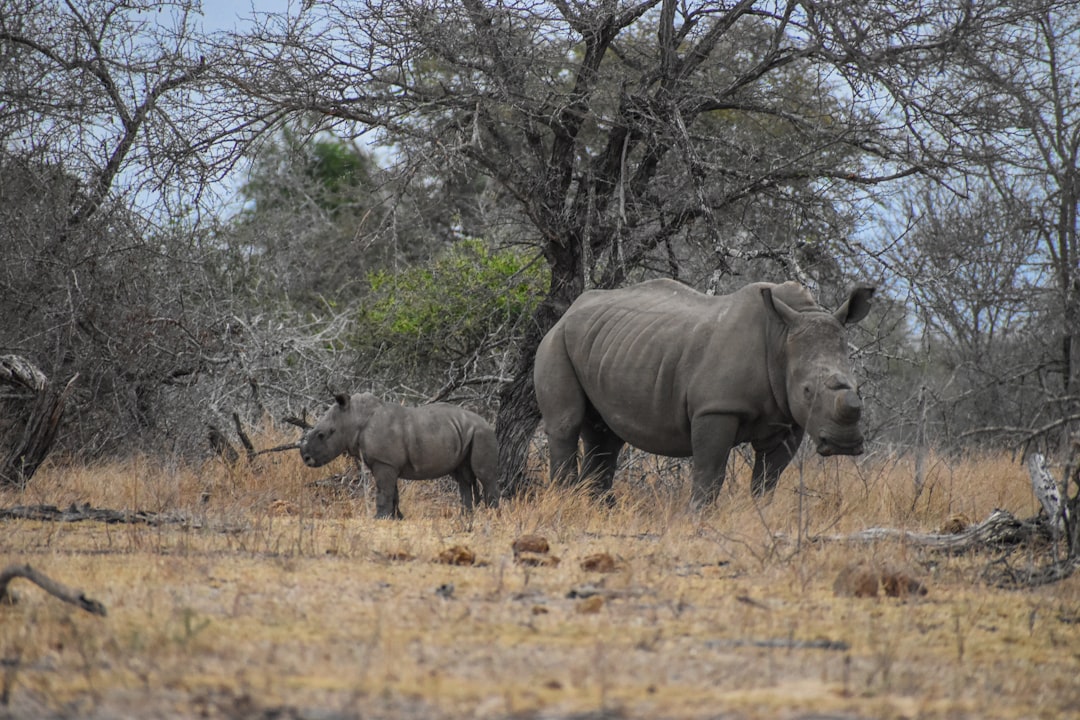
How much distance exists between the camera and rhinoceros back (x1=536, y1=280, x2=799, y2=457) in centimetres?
716

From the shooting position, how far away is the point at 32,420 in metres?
8.03

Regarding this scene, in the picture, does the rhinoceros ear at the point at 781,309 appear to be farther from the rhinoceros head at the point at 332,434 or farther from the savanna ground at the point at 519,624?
the rhinoceros head at the point at 332,434

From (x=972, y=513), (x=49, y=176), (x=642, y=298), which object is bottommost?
(x=972, y=513)

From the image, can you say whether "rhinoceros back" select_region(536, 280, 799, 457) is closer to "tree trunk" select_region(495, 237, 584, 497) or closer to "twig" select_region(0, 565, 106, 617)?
"tree trunk" select_region(495, 237, 584, 497)

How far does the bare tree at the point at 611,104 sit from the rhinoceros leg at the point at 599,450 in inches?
41.9

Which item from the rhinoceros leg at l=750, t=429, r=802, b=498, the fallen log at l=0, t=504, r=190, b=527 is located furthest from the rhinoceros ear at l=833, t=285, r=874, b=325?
the fallen log at l=0, t=504, r=190, b=527

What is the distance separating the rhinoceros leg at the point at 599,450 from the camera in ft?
28.5

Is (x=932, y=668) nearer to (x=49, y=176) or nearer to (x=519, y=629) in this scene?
(x=519, y=629)

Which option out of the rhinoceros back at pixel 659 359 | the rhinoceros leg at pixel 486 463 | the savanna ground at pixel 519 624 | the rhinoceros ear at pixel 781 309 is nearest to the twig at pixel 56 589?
the savanna ground at pixel 519 624

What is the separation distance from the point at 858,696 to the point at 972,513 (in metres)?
4.84

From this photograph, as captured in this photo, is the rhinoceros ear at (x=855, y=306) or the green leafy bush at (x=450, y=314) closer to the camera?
the rhinoceros ear at (x=855, y=306)

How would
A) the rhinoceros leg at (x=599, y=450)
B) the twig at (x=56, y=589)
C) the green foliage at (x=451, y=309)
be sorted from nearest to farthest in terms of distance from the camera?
the twig at (x=56, y=589)
the rhinoceros leg at (x=599, y=450)
the green foliage at (x=451, y=309)

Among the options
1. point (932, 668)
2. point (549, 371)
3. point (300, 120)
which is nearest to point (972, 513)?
point (549, 371)

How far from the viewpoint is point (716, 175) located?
952 cm
